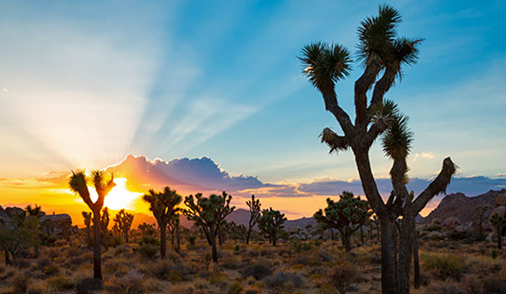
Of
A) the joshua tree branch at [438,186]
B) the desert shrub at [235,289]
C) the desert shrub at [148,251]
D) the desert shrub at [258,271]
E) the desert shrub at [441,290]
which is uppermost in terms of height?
the joshua tree branch at [438,186]

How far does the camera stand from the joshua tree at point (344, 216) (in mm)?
34250

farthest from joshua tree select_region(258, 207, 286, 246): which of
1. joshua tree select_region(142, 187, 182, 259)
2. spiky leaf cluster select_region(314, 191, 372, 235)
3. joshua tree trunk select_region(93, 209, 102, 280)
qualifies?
joshua tree trunk select_region(93, 209, 102, 280)

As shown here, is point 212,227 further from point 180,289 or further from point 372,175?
point 372,175

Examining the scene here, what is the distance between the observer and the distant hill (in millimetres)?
96562

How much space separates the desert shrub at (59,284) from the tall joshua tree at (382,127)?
15.2 metres

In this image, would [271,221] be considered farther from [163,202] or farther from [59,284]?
[59,284]

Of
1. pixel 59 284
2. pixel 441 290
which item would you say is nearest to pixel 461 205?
pixel 441 290

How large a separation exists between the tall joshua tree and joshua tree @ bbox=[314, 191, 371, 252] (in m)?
22.2

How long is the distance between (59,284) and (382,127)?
17438mm

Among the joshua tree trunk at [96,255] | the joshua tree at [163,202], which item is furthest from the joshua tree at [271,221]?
the joshua tree trunk at [96,255]

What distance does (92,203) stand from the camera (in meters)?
19.4

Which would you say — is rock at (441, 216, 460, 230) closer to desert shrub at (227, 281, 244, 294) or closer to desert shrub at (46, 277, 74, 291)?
desert shrub at (227, 281, 244, 294)

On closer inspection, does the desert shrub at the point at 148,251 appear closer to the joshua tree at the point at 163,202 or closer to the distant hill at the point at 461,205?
the joshua tree at the point at 163,202

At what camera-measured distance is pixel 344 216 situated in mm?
34938
